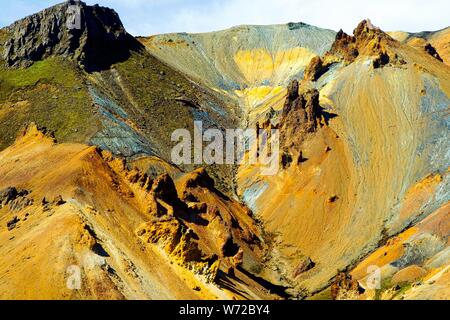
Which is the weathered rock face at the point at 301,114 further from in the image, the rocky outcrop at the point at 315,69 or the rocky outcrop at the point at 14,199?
the rocky outcrop at the point at 14,199

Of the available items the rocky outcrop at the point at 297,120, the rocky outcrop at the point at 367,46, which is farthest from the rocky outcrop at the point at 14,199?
the rocky outcrop at the point at 367,46

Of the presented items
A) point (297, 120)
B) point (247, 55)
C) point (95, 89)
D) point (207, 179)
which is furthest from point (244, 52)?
point (207, 179)

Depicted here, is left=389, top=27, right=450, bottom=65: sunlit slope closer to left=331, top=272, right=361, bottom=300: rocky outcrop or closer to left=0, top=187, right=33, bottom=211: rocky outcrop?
left=331, top=272, right=361, bottom=300: rocky outcrop

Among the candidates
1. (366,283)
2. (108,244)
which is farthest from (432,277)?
(108,244)

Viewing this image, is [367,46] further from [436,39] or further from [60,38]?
[436,39]

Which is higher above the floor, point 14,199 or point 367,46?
point 367,46

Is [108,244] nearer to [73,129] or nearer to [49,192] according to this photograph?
[49,192]
